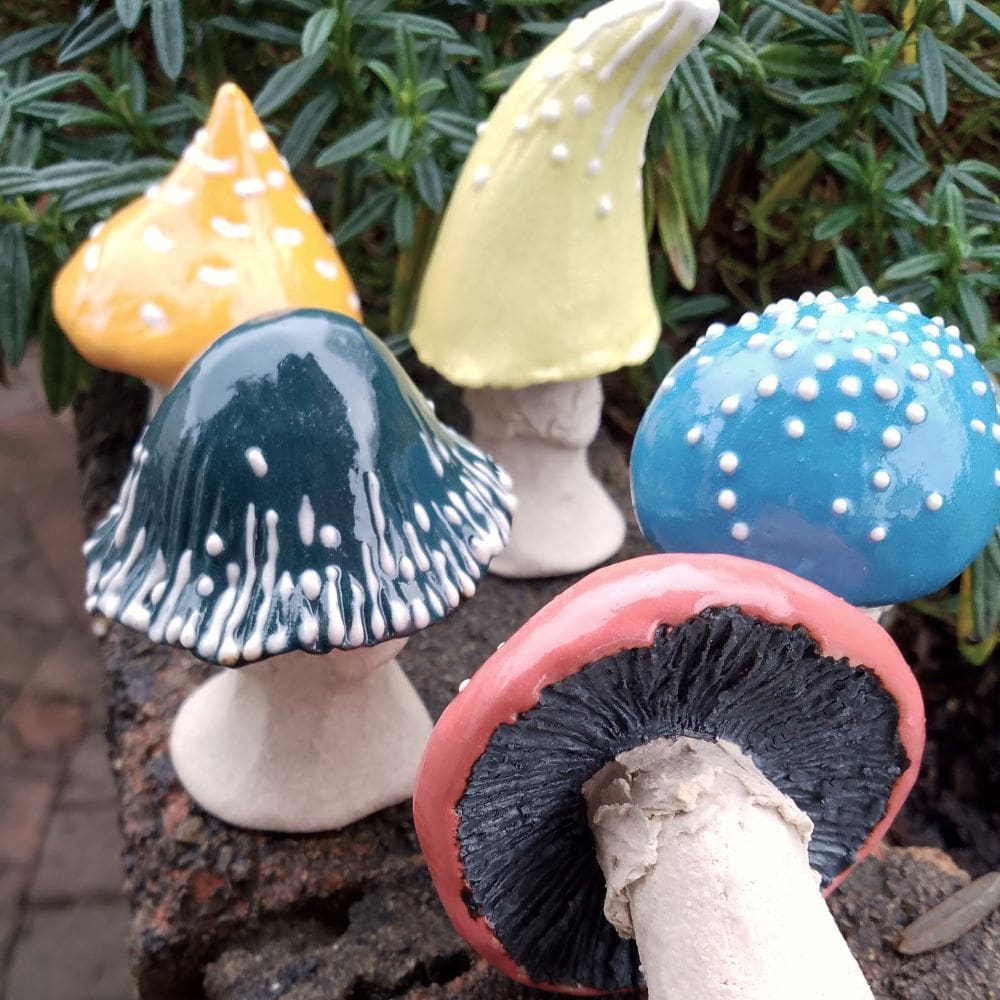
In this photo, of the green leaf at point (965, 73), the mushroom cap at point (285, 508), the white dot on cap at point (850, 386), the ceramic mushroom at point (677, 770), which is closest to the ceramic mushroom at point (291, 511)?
the mushroom cap at point (285, 508)

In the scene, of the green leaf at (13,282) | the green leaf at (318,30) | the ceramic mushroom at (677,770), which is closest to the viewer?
the ceramic mushroom at (677,770)

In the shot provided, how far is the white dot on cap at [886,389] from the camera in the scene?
0.66m

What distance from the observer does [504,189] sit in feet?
3.06

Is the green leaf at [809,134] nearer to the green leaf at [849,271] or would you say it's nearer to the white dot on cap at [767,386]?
the green leaf at [849,271]

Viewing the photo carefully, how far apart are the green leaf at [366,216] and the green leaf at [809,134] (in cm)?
43

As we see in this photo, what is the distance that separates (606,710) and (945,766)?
2.91ft

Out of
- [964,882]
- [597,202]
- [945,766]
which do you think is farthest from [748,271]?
[964,882]

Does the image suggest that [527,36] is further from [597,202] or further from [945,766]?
[945,766]

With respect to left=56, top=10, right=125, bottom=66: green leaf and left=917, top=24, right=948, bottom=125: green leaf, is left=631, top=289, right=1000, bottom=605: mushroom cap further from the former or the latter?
left=56, top=10, right=125, bottom=66: green leaf

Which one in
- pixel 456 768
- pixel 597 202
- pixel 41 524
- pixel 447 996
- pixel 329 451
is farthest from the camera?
pixel 41 524

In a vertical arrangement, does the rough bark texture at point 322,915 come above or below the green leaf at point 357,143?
below

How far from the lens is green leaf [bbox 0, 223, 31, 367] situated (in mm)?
1095

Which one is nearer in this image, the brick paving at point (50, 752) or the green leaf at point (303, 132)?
the green leaf at point (303, 132)

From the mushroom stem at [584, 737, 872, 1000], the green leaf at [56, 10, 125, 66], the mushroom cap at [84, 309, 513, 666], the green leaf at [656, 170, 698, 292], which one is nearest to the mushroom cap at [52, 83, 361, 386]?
the mushroom cap at [84, 309, 513, 666]
